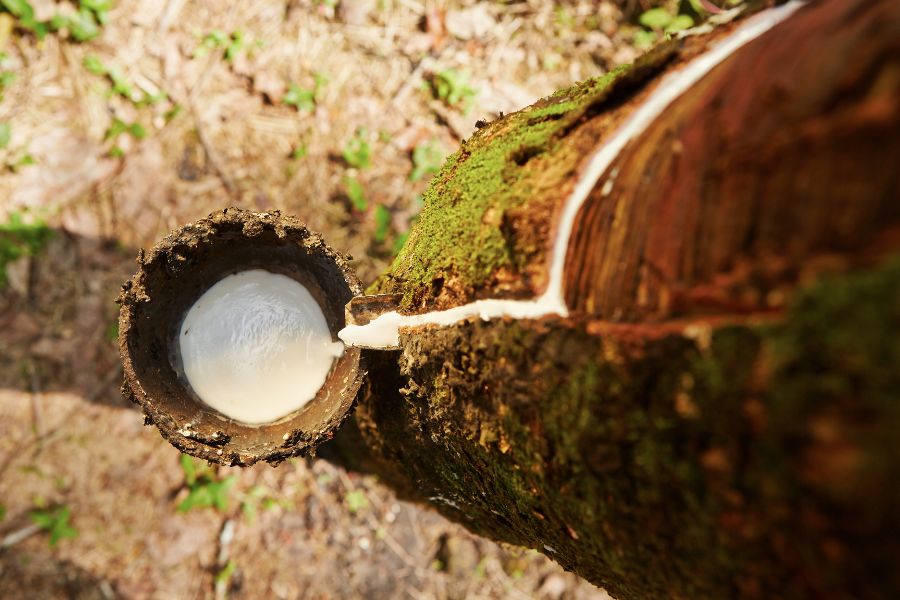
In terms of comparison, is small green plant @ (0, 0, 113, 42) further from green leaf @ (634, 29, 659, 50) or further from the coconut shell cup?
green leaf @ (634, 29, 659, 50)

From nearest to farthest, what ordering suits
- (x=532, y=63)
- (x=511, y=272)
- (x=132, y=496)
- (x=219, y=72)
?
(x=511, y=272) < (x=132, y=496) < (x=219, y=72) < (x=532, y=63)

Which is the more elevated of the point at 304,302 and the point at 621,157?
the point at 621,157

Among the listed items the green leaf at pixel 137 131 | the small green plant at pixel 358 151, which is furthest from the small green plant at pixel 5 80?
the small green plant at pixel 358 151

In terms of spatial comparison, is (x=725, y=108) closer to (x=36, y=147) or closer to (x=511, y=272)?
(x=511, y=272)

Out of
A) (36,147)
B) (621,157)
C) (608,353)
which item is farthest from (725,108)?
(36,147)

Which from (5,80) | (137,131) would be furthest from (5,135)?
(137,131)

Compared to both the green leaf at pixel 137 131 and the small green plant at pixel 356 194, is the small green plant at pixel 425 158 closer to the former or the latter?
the small green plant at pixel 356 194

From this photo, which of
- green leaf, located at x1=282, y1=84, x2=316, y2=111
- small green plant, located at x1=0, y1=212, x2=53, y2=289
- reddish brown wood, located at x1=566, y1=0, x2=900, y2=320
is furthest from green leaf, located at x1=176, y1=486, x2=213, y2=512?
reddish brown wood, located at x1=566, y1=0, x2=900, y2=320

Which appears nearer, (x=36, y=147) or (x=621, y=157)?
(x=621, y=157)

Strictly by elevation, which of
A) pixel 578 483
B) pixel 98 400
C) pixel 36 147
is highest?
pixel 578 483
